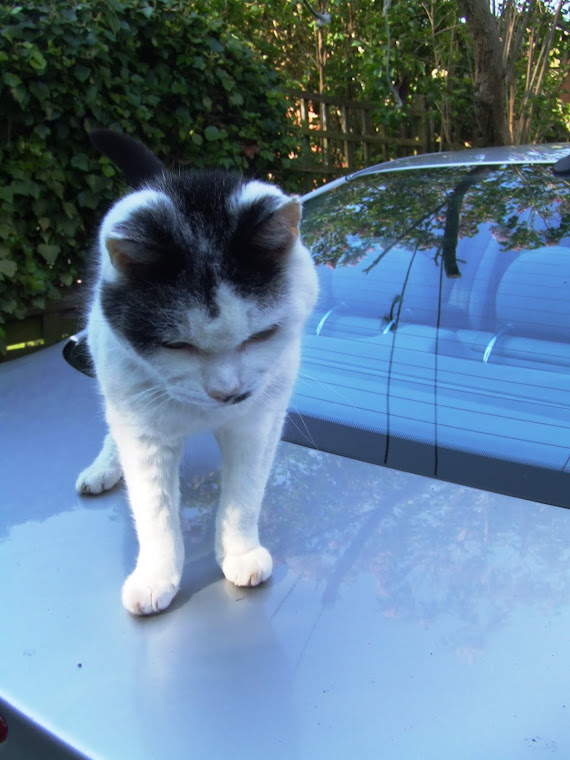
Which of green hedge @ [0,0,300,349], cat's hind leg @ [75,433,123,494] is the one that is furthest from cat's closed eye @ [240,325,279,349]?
green hedge @ [0,0,300,349]

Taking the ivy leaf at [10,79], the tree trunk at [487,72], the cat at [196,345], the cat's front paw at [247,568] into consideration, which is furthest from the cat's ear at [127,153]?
the tree trunk at [487,72]

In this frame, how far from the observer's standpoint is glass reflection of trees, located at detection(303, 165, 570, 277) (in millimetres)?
1678

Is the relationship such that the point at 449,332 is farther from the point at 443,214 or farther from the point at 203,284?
the point at 203,284

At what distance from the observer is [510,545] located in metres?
1.06

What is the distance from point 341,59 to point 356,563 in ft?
22.6

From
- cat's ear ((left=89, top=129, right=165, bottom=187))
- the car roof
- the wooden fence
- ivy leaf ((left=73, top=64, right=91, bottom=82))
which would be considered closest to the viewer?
cat's ear ((left=89, top=129, right=165, bottom=187))

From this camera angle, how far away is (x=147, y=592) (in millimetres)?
1006

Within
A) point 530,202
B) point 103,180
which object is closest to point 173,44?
point 103,180

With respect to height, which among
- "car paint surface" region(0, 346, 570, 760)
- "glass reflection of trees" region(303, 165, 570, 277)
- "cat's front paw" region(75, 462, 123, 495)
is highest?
"glass reflection of trees" region(303, 165, 570, 277)

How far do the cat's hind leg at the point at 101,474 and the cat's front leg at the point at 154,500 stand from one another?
0.22 metres

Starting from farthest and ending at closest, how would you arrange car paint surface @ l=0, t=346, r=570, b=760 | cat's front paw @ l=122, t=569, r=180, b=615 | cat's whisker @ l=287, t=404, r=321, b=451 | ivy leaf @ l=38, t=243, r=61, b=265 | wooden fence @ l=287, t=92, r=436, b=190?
1. wooden fence @ l=287, t=92, r=436, b=190
2. ivy leaf @ l=38, t=243, r=61, b=265
3. cat's whisker @ l=287, t=404, r=321, b=451
4. cat's front paw @ l=122, t=569, r=180, b=615
5. car paint surface @ l=0, t=346, r=570, b=760

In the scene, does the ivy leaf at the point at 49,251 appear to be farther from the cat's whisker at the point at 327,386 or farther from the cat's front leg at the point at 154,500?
the cat's front leg at the point at 154,500

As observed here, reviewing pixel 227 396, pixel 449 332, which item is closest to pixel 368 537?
pixel 227 396

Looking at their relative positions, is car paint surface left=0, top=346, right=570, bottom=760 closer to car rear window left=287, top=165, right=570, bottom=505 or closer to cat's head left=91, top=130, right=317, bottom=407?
car rear window left=287, top=165, right=570, bottom=505
